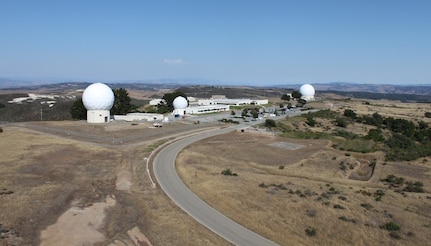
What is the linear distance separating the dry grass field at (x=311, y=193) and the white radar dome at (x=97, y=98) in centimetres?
2998

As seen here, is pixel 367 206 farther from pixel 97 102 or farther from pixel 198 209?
pixel 97 102

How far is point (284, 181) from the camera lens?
3666 cm

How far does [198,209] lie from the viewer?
27672 millimetres

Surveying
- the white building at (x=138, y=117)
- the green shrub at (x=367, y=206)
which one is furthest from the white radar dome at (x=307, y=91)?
the green shrub at (x=367, y=206)

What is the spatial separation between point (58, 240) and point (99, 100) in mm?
56269

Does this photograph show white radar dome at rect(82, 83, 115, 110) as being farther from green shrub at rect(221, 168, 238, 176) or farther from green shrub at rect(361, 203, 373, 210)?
green shrub at rect(361, 203, 373, 210)

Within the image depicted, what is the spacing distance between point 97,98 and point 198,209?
53750 mm

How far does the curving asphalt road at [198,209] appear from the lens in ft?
75.2

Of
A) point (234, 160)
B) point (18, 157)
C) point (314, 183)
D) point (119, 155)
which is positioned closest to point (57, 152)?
point (18, 157)

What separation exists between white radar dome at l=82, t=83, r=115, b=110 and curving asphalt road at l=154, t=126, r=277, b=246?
3463cm

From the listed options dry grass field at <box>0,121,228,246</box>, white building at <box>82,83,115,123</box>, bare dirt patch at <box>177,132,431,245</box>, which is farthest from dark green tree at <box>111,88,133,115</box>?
bare dirt patch at <box>177,132,431,245</box>

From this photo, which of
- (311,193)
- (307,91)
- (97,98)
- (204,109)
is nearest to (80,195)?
(311,193)

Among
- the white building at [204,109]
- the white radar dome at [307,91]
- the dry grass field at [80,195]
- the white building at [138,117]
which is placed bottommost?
the dry grass field at [80,195]

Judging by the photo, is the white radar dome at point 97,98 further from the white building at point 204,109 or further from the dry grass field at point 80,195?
the white building at point 204,109
